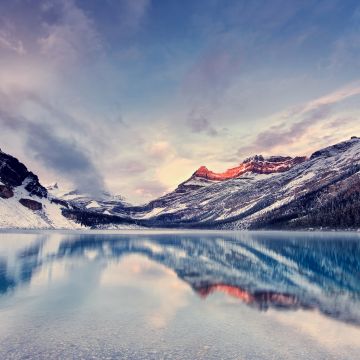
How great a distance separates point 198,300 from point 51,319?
1547cm

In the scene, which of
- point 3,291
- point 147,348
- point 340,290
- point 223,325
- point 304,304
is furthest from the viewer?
point 340,290

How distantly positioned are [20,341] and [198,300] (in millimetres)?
19817

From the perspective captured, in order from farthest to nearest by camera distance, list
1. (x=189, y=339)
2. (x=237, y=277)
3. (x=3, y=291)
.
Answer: (x=237, y=277)
(x=3, y=291)
(x=189, y=339)

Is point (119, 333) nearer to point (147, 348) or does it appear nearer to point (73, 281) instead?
point (147, 348)

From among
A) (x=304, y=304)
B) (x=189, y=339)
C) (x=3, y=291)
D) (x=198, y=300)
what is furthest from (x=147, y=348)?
(x=3, y=291)

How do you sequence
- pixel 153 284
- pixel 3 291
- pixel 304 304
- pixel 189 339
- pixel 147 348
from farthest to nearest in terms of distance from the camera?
pixel 153 284, pixel 3 291, pixel 304 304, pixel 189 339, pixel 147 348

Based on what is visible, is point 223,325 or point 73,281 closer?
point 223,325

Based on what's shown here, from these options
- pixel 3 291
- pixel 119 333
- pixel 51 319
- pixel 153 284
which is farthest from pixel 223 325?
pixel 3 291

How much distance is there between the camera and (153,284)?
170ft

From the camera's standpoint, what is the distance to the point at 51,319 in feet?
104

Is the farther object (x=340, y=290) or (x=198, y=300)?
(x=340, y=290)

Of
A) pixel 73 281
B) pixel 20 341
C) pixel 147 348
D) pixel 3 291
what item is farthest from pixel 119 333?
pixel 73 281

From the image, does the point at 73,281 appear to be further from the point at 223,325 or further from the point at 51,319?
the point at 223,325

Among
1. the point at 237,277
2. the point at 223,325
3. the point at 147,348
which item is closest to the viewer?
the point at 147,348
